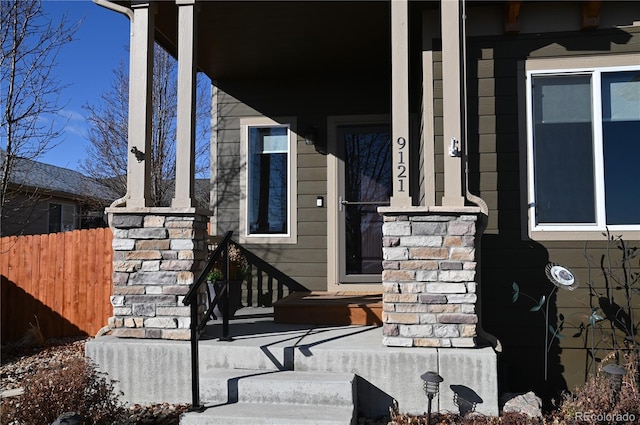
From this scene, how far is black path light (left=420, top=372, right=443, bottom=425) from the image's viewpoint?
113 inches

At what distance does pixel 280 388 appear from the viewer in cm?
298

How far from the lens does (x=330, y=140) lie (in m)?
5.40

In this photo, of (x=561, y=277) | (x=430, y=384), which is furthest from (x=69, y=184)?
(x=561, y=277)

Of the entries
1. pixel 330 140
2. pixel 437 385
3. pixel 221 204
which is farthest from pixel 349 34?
pixel 437 385

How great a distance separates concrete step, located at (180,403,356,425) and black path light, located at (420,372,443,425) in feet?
1.56

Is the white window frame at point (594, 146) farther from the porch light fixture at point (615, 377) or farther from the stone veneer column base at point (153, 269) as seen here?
the stone veneer column base at point (153, 269)

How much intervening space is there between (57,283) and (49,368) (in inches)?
127

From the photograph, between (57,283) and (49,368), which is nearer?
(49,368)

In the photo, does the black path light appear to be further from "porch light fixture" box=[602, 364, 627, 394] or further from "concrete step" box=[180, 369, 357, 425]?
"porch light fixture" box=[602, 364, 627, 394]

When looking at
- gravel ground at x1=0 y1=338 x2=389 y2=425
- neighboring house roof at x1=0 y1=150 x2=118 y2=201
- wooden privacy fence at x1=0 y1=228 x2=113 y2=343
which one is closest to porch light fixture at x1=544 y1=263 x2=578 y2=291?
gravel ground at x1=0 y1=338 x2=389 y2=425

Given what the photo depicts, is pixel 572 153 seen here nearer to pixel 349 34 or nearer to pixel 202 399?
pixel 349 34

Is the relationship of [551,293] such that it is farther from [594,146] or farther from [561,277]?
[594,146]

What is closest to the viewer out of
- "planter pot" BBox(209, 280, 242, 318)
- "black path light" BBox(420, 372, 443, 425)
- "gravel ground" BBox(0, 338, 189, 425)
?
"black path light" BBox(420, 372, 443, 425)

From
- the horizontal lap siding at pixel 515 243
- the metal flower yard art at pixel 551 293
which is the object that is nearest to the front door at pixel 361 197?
the horizontal lap siding at pixel 515 243
